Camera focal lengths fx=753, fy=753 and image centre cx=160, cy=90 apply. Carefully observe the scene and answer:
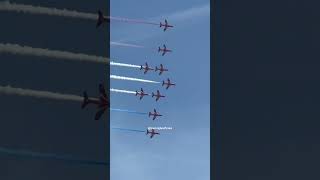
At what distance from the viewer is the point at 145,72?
7431 inches
